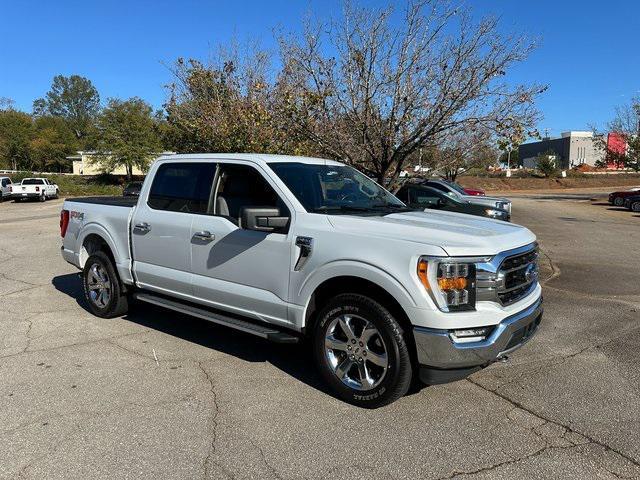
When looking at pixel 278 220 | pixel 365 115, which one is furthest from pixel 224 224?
pixel 365 115

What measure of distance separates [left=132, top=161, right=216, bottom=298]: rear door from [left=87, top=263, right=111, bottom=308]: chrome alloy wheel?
28.6 inches

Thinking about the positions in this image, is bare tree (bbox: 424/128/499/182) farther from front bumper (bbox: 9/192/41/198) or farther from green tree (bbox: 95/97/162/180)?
green tree (bbox: 95/97/162/180)

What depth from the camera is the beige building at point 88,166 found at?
2204 inches

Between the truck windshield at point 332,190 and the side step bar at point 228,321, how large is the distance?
106cm

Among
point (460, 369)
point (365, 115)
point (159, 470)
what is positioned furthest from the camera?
point (365, 115)

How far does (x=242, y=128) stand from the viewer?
13.4m

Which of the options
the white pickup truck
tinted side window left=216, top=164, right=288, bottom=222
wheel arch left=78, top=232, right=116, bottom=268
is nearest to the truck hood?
the white pickup truck

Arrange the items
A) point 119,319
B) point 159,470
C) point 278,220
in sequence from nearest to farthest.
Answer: point 159,470, point 278,220, point 119,319

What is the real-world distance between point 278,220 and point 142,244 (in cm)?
205

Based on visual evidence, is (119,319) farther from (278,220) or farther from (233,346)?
(278,220)

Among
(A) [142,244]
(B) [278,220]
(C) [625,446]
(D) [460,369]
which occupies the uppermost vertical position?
(B) [278,220]

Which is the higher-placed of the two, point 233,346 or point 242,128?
point 242,128

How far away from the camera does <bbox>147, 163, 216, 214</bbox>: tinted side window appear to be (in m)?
5.13

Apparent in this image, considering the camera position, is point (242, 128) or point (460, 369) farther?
point (242, 128)
